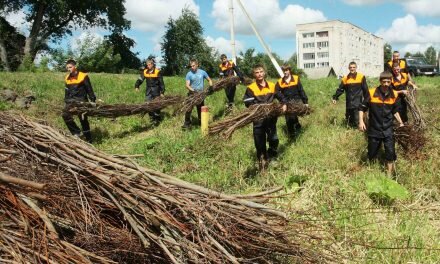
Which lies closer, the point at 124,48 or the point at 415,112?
the point at 415,112

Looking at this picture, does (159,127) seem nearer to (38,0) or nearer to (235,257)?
(235,257)

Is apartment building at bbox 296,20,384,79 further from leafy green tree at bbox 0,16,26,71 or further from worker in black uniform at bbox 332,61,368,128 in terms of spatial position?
worker in black uniform at bbox 332,61,368,128

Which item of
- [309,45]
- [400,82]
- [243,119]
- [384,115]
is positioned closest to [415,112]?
[400,82]

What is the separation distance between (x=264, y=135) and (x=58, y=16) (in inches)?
1024

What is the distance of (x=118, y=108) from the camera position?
380 inches

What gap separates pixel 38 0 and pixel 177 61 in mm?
12243

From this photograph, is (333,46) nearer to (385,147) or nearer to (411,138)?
(411,138)

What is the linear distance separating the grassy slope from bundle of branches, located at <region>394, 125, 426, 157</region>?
0.47 feet

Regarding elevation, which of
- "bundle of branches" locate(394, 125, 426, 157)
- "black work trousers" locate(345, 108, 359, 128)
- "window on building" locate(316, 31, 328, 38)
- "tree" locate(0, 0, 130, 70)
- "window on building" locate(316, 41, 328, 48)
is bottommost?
"bundle of branches" locate(394, 125, 426, 157)

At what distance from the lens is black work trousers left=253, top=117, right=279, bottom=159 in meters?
6.73

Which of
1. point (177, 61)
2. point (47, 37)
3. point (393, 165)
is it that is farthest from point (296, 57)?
point (393, 165)

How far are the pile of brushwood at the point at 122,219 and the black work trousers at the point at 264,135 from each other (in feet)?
11.9

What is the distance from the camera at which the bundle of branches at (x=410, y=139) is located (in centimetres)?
678

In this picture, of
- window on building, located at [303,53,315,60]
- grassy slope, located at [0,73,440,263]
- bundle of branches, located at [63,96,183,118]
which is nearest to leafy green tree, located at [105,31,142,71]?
grassy slope, located at [0,73,440,263]
